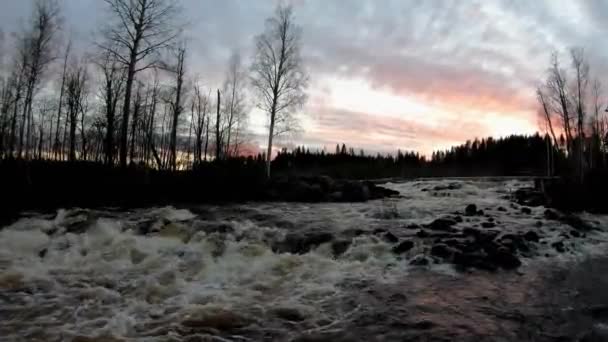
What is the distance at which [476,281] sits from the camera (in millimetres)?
7215

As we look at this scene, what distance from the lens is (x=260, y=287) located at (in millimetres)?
6750

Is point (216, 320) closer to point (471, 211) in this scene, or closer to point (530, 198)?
point (471, 211)

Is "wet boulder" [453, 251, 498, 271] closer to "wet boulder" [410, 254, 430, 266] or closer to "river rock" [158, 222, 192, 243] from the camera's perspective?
"wet boulder" [410, 254, 430, 266]

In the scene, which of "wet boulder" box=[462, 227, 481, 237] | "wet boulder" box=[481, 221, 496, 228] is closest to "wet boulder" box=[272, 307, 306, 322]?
"wet boulder" box=[462, 227, 481, 237]

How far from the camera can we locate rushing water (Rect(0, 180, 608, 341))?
501 centimetres

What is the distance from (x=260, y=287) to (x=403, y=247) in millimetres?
3873

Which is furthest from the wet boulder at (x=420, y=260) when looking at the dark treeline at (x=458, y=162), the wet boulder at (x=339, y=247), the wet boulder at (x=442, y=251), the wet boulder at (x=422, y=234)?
the dark treeline at (x=458, y=162)

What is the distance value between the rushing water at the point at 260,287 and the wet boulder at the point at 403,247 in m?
0.17

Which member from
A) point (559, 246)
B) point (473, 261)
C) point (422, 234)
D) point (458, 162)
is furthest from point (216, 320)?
point (458, 162)

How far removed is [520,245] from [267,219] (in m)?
7.35

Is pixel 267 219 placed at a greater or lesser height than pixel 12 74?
lesser

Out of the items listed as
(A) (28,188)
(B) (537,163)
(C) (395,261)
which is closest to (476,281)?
(C) (395,261)

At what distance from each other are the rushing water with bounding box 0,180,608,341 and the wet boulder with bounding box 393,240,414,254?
17 cm

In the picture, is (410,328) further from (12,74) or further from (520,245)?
(12,74)
